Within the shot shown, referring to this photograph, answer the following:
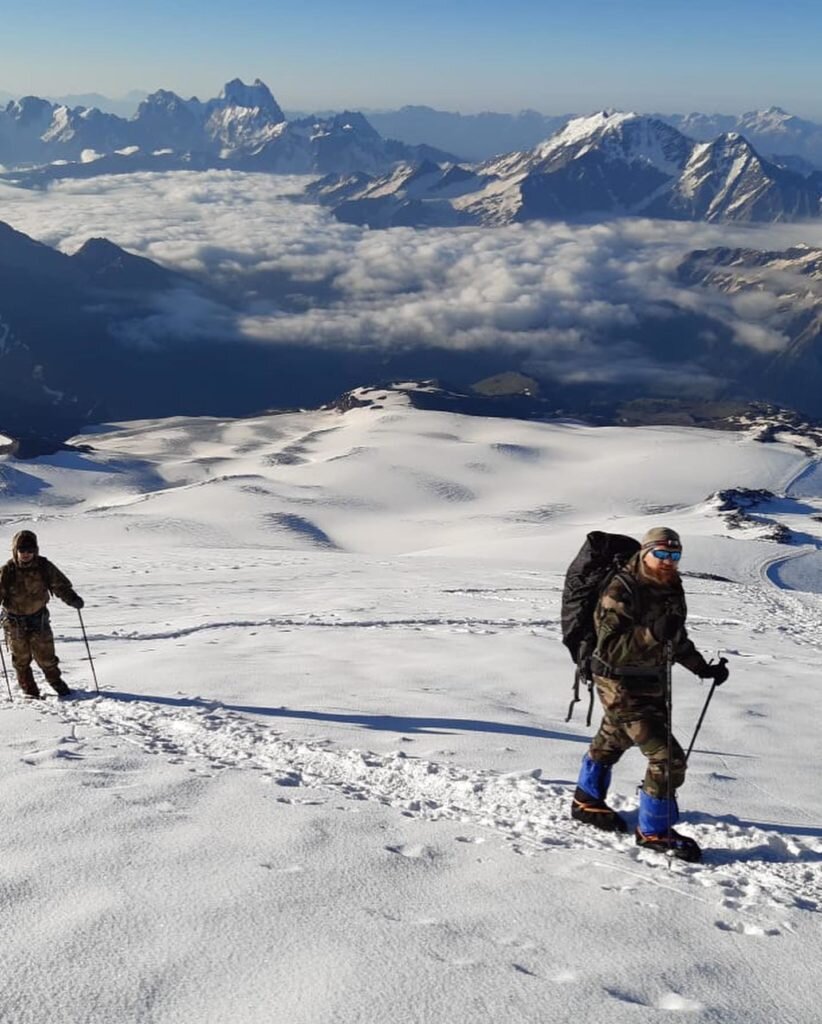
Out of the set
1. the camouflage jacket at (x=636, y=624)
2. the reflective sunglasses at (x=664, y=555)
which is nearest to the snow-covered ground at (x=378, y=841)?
the camouflage jacket at (x=636, y=624)

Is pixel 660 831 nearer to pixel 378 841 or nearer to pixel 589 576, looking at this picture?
pixel 589 576

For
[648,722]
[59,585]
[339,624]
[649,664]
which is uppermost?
[59,585]

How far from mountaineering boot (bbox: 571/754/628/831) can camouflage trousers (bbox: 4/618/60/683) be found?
809 centimetres

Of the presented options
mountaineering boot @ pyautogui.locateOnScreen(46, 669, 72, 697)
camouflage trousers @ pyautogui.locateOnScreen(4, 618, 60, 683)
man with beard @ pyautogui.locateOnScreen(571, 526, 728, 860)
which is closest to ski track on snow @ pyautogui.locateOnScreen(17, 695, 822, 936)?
man with beard @ pyautogui.locateOnScreen(571, 526, 728, 860)

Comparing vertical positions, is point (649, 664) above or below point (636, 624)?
below

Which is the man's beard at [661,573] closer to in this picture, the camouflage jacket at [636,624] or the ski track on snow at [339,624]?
the camouflage jacket at [636,624]

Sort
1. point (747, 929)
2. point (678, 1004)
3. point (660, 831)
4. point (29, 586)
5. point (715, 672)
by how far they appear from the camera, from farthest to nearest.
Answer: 1. point (29, 586)
2. point (715, 672)
3. point (660, 831)
4. point (747, 929)
5. point (678, 1004)

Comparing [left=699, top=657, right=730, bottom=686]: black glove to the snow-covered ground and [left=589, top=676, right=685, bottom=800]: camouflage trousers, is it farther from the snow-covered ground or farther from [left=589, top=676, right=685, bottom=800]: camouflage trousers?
the snow-covered ground

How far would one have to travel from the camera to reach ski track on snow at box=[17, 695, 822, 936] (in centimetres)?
662

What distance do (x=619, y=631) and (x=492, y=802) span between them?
2200mm

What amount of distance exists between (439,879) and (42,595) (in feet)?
27.5

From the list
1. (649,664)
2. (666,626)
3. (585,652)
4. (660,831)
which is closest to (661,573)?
(666,626)

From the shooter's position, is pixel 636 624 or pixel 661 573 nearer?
pixel 661 573

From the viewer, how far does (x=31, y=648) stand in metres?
12.6
